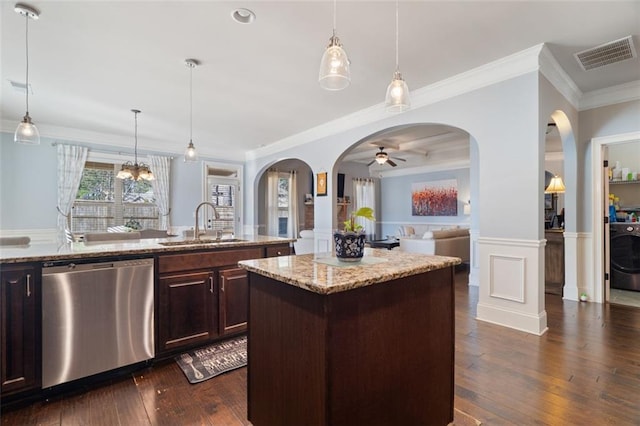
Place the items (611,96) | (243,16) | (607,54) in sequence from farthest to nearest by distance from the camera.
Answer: (611,96) < (607,54) < (243,16)

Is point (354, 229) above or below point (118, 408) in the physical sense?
above

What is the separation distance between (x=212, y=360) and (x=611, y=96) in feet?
17.6

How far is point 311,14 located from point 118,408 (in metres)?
3.03

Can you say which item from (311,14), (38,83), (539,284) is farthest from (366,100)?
(38,83)

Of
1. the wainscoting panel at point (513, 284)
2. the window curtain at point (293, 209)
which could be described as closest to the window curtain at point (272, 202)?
the window curtain at point (293, 209)

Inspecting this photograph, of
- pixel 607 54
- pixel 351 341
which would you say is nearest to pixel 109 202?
pixel 351 341

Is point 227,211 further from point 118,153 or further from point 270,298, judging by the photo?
point 270,298

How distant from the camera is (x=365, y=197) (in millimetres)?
9875

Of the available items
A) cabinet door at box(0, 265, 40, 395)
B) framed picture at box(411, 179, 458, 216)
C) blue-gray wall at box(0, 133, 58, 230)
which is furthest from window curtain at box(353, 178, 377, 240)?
cabinet door at box(0, 265, 40, 395)

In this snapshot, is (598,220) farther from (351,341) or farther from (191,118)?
(191,118)

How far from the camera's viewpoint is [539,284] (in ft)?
9.65

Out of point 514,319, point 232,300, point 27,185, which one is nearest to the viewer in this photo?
point 232,300

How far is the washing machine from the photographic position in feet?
14.4

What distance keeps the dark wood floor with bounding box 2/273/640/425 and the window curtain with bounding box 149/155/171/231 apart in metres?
4.72
